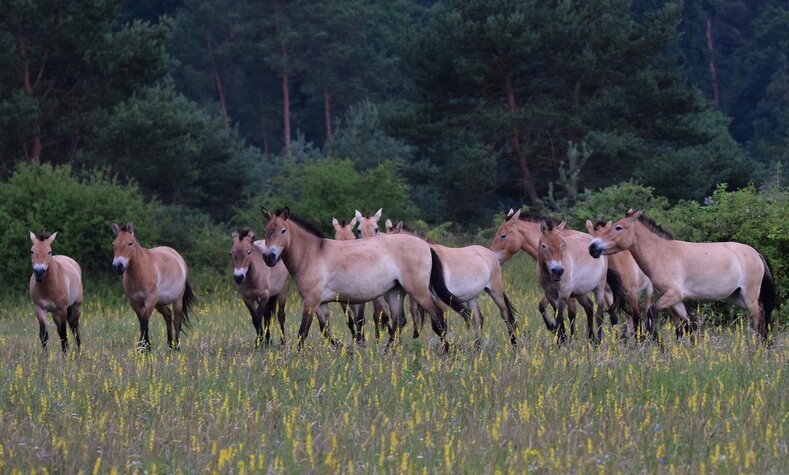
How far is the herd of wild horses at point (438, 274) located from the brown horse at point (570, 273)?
14 mm

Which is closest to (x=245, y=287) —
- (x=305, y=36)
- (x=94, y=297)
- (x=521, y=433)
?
(x=521, y=433)

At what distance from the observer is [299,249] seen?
44.4 ft

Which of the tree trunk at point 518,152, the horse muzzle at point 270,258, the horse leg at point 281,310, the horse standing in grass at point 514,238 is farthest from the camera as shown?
→ the tree trunk at point 518,152

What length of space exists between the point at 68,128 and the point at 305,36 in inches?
959

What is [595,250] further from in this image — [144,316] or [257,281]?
[144,316]

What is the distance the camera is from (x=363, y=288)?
1342cm

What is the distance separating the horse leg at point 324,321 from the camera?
1316 centimetres

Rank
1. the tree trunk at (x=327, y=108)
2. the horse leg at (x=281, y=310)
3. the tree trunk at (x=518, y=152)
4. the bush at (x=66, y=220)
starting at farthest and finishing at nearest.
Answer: the tree trunk at (x=327, y=108)
the tree trunk at (x=518, y=152)
the bush at (x=66, y=220)
the horse leg at (x=281, y=310)

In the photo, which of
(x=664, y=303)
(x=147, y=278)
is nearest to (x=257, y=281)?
(x=147, y=278)

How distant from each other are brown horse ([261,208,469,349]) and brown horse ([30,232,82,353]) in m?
3.18

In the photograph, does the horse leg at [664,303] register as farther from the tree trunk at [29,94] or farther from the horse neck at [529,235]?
the tree trunk at [29,94]

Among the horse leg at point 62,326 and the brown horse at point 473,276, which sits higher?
the brown horse at point 473,276

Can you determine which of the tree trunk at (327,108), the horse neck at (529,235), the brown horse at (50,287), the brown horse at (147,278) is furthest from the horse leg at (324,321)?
the tree trunk at (327,108)

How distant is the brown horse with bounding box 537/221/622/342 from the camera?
14.1m
